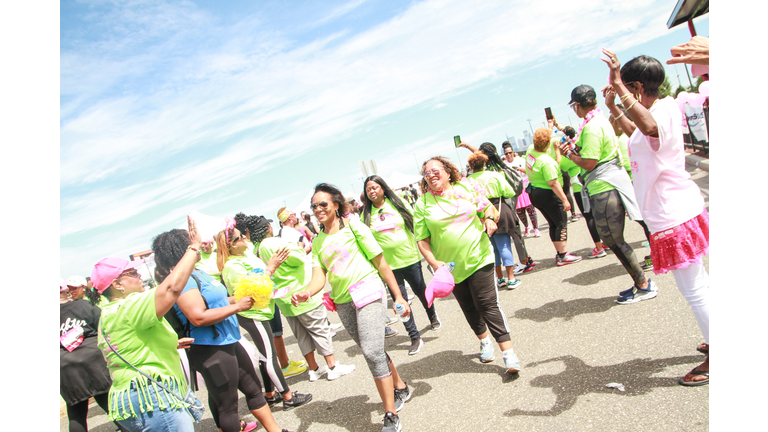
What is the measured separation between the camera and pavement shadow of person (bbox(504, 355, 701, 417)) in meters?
2.99

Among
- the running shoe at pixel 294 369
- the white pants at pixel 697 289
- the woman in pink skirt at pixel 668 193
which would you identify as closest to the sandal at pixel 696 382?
the woman in pink skirt at pixel 668 193

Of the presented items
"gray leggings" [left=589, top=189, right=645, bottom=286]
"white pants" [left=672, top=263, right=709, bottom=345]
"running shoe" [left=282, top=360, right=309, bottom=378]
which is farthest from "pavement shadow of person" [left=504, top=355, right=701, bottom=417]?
"running shoe" [left=282, top=360, right=309, bottom=378]

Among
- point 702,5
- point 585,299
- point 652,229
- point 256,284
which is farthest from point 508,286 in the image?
point 702,5

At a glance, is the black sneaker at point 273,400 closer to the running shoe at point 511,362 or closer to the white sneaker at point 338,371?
the white sneaker at point 338,371

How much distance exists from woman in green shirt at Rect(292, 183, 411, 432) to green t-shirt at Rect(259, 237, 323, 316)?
31.6 inches

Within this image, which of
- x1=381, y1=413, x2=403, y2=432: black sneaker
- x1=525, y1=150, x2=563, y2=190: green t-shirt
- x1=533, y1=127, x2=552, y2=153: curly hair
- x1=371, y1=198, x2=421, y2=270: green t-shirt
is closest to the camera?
x1=381, y1=413, x2=403, y2=432: black sneaker

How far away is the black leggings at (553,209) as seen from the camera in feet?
21.7

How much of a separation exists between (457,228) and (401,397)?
1548 mm

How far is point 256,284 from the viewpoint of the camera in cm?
333

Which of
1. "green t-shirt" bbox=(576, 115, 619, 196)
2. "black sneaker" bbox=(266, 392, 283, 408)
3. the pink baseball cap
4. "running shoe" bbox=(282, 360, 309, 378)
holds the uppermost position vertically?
"green t-shirt" bbox=(576, 115, 619, 196)

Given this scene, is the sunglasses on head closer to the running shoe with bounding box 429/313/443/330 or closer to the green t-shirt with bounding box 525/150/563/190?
the running shoe with bounding box 429/313/443/330
